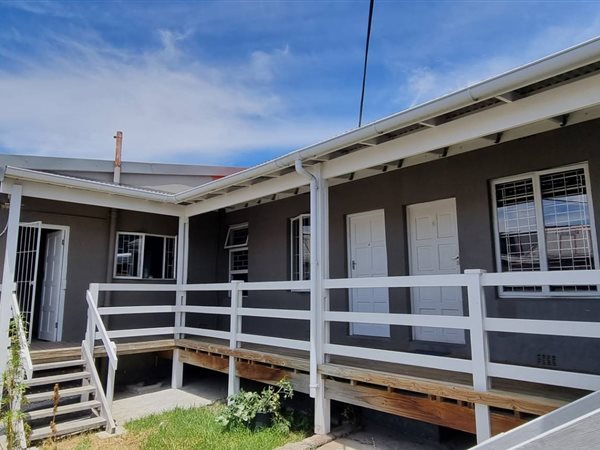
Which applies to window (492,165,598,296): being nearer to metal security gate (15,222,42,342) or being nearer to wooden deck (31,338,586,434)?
wooden deck (31,338,586,434)

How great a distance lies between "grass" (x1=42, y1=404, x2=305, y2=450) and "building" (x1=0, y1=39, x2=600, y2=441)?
53 cm

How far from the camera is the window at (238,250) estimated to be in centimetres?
910

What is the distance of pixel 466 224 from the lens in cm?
538

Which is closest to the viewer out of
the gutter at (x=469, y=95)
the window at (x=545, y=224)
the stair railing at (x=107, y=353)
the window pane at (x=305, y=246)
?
the gutter at (x=469, y=95)

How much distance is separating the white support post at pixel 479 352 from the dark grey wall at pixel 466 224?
5.09 ft

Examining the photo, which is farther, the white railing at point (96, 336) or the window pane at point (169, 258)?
the window pane at point (169, 258)

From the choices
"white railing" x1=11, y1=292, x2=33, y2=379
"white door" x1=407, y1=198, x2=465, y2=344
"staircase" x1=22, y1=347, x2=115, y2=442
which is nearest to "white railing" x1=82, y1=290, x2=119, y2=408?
"staircase" x1=22, y1=347, x2=115, y2=442

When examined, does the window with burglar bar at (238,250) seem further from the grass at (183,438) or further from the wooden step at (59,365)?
the grass at (183,438)

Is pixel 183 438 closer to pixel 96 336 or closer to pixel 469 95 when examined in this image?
pixel 96 336

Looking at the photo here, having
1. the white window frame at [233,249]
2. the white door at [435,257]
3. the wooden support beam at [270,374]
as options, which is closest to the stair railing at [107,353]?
the wooden support beam at [270,374]

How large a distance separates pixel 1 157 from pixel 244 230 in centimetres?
464

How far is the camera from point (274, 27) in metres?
8.91

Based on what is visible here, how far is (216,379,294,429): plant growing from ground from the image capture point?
16.9ft

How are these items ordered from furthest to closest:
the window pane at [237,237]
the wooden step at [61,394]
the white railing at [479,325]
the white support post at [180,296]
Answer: the window pane at [237,237], the white support post at [180,296], the wooden step at [61,394], the white railing at [479,325]
